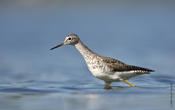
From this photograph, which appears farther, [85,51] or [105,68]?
[85,51]

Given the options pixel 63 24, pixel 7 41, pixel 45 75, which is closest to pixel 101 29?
pixel 63 24

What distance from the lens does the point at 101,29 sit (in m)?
29.9

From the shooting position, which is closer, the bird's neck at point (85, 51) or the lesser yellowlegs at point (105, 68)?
the lesser yellowlegs at point (105, 68)

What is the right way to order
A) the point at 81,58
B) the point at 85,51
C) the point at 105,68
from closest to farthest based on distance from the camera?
the point at 105,68 < the point at 85,51 < the point at 81,58

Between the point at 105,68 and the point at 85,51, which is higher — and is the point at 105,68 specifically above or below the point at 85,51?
below

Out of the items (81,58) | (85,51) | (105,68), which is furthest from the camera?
(81,58)

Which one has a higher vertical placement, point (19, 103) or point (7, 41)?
point (7, 41)

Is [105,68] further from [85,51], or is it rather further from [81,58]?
[81,58]

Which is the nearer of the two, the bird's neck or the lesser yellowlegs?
the lesser yellowlegs

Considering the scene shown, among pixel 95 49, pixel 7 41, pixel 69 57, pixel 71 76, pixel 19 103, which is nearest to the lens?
pixel 19 103

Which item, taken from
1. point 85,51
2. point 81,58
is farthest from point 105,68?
point 81,58

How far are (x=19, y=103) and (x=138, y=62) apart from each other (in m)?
8.77

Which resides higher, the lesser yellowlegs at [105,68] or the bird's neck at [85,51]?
the bird's neck at [85,51]

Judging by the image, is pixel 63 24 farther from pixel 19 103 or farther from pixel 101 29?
pixel 19 103
